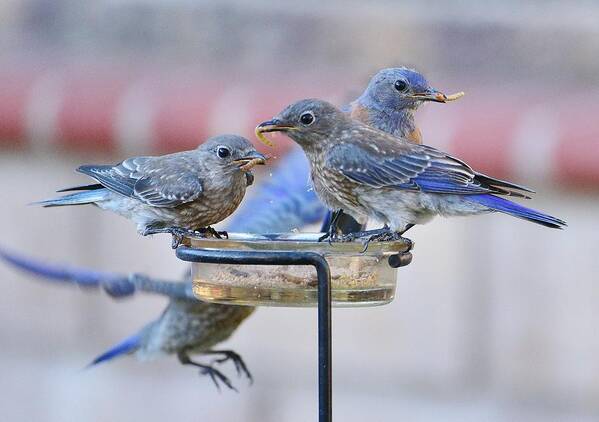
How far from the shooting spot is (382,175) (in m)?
3.99

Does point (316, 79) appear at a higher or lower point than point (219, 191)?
higher

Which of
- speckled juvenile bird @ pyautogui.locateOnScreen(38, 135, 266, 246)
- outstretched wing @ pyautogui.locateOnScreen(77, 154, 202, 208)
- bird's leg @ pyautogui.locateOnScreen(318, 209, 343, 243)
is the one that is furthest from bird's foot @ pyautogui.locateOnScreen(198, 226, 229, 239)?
bird's leg @ pyautogui.locateOnScreen(318, 209, 343, 243)

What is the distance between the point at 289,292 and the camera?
382 cm

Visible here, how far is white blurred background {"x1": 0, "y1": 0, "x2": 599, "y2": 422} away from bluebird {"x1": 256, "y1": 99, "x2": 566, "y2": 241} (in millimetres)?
2257

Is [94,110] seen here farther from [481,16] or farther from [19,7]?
[481,16]

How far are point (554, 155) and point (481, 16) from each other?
950 millimetres

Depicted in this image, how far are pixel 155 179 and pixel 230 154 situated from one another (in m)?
0.21

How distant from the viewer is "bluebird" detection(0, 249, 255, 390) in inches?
193

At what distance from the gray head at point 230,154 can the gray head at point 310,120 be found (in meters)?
0.08

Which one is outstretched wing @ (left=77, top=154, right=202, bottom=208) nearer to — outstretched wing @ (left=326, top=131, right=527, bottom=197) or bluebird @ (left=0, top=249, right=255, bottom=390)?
outstretched wing @ (left=326, top=131, right=527, bottom=197)

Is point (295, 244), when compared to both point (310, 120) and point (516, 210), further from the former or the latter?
point (516, 210)

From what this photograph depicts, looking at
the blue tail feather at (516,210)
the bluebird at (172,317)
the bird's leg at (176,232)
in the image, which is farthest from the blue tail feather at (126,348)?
the blue tail feather at (516,210)

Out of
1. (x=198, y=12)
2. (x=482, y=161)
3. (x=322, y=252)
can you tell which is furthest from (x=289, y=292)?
(x=198, y=12)

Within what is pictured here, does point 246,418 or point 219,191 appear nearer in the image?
point 219,191
